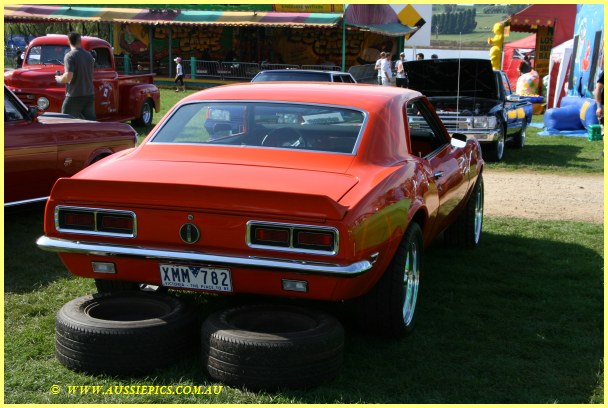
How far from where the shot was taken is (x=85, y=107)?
1098cm

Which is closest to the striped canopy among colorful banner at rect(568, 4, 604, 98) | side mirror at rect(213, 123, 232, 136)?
colorful banner at rect(568, 4, 604, 98)

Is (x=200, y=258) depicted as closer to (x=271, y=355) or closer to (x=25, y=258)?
(x=271, y=355)

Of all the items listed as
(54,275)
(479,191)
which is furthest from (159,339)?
(479,191)

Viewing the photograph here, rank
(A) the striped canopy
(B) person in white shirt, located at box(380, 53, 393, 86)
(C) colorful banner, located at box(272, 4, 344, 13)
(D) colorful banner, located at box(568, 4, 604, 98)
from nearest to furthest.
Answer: (D) colorful banner, located at box(568, 4, 604, 98)
(B) person in white shirt, located at box(380, 53, 393, 86)
(A) the striped canopy
(C) colorful banner, located at box(272, 4, 344, 13)

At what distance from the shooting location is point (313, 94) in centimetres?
506

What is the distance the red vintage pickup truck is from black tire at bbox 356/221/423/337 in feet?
33.5

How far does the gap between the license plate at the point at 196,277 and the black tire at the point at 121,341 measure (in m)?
0.17

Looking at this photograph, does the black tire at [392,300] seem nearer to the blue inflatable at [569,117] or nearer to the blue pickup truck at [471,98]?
the blue pickup truck at [471,98]

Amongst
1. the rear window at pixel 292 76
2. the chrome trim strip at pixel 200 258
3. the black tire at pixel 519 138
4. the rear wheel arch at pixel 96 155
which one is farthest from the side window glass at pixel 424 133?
the black tire at pixel 519 138

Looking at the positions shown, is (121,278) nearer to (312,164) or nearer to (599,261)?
(312,164)

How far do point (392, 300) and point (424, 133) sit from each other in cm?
240

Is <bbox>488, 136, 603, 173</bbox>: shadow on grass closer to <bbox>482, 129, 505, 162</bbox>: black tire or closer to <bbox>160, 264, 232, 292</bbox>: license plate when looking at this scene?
<bbox>482, 129, 505, 162</bbox>: black tire

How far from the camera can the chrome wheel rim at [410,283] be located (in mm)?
4512

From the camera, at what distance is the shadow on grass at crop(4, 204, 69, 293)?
5551 mm
